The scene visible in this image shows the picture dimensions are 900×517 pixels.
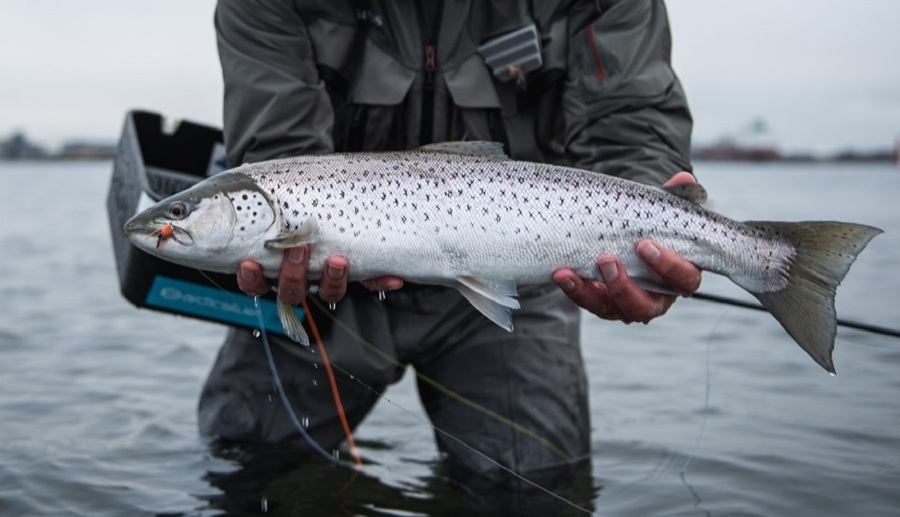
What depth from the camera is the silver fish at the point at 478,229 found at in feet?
10.3

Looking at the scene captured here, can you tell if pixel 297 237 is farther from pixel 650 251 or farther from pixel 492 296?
pixel 650 251

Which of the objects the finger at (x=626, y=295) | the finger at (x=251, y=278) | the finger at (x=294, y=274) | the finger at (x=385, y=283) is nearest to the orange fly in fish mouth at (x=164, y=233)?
the finger at (x=251, y=278)

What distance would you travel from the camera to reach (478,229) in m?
3.21

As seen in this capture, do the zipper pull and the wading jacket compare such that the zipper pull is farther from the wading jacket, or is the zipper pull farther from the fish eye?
the fish eye

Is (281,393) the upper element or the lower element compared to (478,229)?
lower

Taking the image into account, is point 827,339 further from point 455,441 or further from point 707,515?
point 455,441

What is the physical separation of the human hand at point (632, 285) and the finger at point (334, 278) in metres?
0.66

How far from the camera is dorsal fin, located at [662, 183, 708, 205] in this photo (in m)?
3.29

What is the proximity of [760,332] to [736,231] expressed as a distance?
490cm

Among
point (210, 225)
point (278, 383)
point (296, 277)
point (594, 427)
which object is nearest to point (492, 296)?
point (296, 277)

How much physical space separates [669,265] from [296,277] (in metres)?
1.16

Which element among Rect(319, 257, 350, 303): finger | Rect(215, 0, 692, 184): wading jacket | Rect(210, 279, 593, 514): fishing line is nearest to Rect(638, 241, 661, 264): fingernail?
Rect(215, 0, 692, 184): wading jacket

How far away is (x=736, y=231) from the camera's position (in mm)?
3250

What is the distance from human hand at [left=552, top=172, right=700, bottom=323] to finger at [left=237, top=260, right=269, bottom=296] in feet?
3.03
